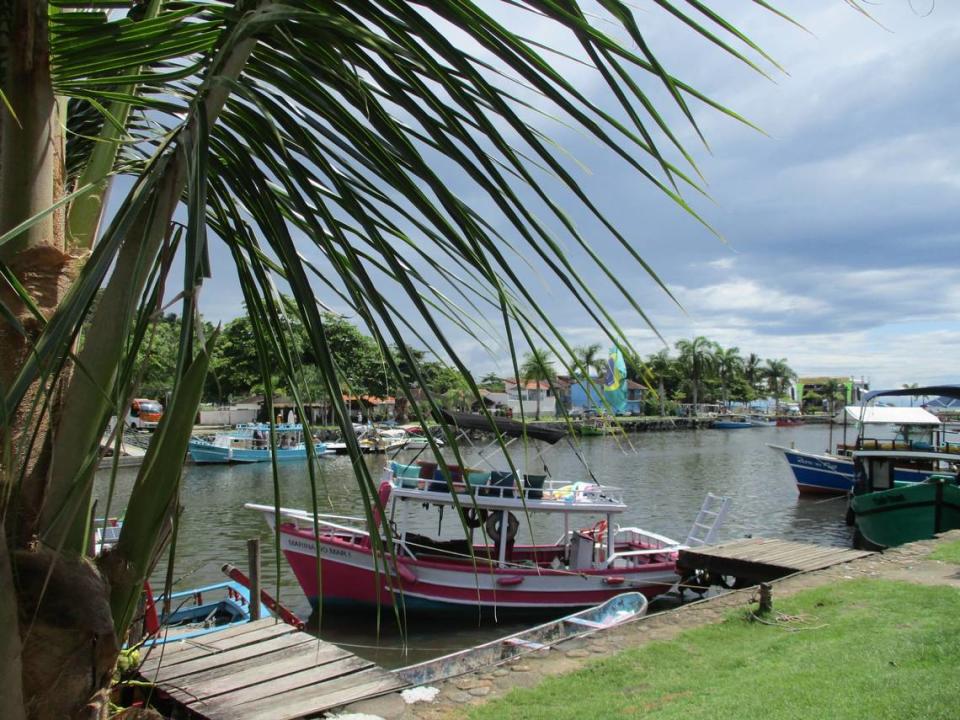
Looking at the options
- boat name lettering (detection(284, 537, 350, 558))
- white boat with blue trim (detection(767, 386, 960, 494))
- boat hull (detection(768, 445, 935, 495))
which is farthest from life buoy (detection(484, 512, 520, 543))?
boat hull (detection(768, 445, 935, 495))

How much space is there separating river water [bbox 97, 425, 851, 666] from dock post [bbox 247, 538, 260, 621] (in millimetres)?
641

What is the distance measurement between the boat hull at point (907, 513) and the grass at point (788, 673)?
320 inches

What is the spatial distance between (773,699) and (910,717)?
0.87m

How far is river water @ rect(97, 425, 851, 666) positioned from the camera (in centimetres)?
1269

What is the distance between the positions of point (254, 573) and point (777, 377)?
416ft

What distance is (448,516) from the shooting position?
18.7m

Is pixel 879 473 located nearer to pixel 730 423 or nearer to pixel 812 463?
pixel 812 463

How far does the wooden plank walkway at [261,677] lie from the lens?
15.2ft

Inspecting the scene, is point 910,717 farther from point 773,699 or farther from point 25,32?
point 25,32

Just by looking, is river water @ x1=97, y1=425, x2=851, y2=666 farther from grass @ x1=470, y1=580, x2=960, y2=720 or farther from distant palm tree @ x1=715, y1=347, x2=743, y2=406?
distant palm tree @ x1=715, y1=347, x2=743, y2=406

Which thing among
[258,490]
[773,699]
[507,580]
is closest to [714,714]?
[773,699]

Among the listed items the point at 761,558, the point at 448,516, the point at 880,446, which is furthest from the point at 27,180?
the point at 880,446

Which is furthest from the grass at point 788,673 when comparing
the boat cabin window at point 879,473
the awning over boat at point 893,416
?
the awning over boat at point 893,416

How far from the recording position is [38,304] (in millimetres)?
1556
